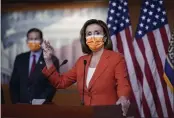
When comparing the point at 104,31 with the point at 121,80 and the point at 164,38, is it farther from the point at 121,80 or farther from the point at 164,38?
the point at 164,38

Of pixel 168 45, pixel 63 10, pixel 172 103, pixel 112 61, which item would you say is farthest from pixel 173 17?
pixel 112 61

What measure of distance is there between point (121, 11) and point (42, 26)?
111 centimetres

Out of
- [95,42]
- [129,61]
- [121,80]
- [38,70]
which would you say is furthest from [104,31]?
[129,61]

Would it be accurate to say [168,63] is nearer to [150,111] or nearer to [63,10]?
[150,111]

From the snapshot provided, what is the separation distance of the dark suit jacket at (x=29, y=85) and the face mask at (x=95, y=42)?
1276 millimetres

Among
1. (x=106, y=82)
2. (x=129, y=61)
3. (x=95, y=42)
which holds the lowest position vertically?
(x=129, y=61)

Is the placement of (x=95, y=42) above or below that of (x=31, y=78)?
above

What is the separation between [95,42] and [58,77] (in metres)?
0.34

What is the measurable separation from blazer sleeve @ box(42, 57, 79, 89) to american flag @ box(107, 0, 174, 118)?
2.05m

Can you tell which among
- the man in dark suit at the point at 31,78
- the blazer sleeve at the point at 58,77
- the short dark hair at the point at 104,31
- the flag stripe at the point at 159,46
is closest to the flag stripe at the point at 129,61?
the flag stripe at the point at 159,46

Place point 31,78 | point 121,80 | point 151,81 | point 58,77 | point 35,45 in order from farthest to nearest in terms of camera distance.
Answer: point 151,81 → point 35,45 → point 31,78 → point 58,77 → point 121,80

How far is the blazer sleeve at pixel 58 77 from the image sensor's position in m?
2.31

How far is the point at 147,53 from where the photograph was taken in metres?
4.36

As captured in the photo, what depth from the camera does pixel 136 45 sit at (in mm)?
4398
